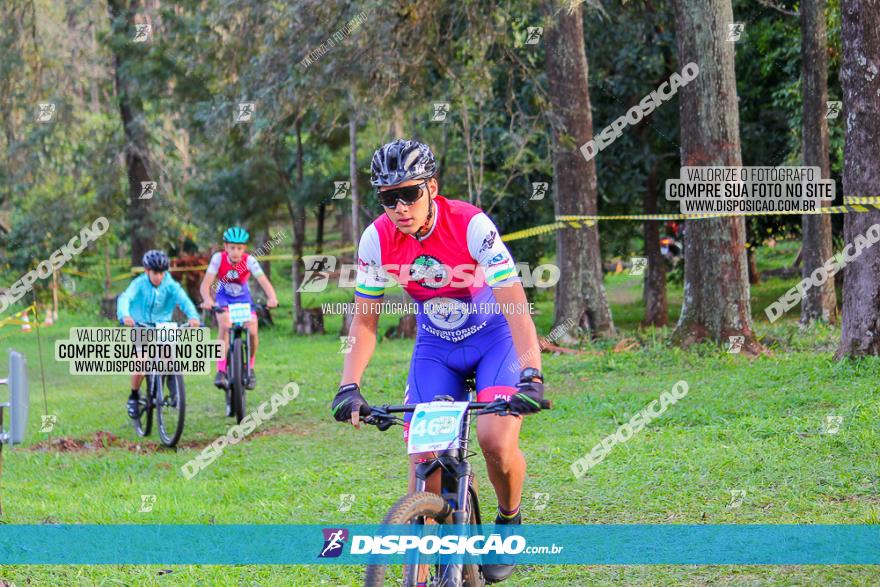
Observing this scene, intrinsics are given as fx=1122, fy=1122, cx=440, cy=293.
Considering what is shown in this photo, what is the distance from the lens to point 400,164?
16.8ft

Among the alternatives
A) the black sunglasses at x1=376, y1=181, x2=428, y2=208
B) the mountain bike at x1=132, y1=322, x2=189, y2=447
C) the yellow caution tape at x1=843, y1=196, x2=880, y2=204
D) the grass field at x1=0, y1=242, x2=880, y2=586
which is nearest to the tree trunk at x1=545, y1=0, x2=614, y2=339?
the grass field at x1=0, y1=242, x2=880, y2=586

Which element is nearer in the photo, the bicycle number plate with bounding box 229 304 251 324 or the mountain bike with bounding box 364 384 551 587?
the mountain bike with bounding box 364 384 551 587

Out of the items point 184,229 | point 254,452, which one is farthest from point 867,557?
point 184,229

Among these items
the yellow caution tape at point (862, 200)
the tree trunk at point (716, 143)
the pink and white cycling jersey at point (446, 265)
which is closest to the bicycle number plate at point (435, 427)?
the pink and white cycling jersey at point (446, 265)

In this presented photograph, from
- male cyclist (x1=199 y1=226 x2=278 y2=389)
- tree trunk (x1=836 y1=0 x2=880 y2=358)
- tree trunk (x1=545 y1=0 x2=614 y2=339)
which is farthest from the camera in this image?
tree trunk (x1=545 y1=0 x2=614 y2=339)

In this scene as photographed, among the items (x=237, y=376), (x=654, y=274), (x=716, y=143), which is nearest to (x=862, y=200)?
(x=716, y=143)

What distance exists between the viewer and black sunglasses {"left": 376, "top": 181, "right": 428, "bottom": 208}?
5.16 meters

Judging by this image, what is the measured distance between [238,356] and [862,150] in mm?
7296

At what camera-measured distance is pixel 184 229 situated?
32.2 meters

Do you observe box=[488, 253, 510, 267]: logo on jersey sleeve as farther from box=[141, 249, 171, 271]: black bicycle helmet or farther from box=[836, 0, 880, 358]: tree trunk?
box=[141, 249, 171, 271]: black bicycle helmet

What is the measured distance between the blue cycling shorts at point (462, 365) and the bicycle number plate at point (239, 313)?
785cm

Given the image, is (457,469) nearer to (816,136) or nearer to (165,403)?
(165,403)

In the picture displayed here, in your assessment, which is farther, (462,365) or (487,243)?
(462,365)

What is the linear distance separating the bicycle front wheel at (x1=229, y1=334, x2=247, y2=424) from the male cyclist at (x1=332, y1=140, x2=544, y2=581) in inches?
305
